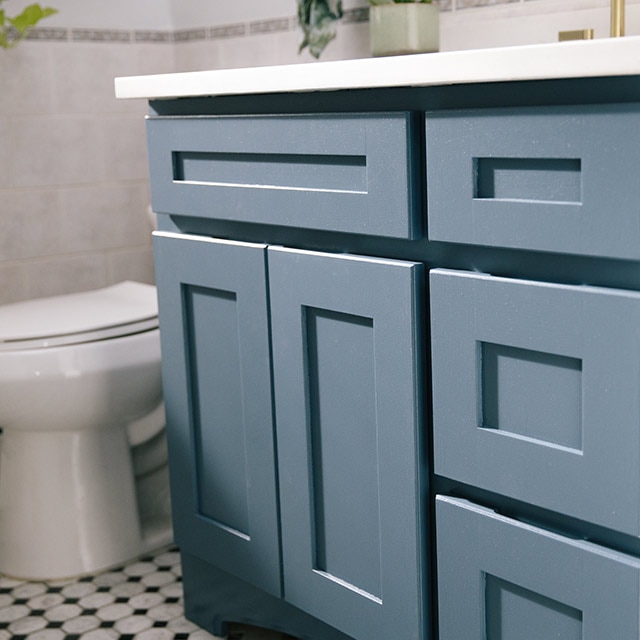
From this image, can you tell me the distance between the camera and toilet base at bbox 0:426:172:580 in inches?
67.9

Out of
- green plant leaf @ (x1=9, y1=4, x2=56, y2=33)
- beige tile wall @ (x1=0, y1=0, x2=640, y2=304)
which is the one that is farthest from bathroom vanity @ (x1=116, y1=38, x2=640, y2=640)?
beige tile wall @ (x1=0, y1=0, x2=640, y2=304)

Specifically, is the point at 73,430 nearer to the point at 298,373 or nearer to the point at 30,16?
the point at 298,373

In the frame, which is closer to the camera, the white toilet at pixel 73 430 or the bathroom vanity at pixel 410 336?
the bathroom vanity at pixel 410 336

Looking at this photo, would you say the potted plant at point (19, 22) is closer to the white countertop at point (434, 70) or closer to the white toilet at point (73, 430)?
the white toilet at point (73, 430)

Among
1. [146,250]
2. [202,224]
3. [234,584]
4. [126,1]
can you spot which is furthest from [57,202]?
[234,584]

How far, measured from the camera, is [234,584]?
1443mm

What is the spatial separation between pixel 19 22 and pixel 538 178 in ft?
4.56

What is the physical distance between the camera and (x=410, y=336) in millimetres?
1054

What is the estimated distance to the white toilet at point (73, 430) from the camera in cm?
161

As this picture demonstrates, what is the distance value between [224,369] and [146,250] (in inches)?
43.1

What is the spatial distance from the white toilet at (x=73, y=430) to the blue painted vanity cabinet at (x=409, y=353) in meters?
0.26

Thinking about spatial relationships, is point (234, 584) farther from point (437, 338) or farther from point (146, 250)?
Result: point (146, 250)

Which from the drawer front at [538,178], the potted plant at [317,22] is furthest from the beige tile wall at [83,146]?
the drawer front at [538,178]

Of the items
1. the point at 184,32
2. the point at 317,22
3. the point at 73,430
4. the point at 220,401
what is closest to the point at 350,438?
the point at 220,401
